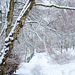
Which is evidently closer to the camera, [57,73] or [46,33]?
[46,33]

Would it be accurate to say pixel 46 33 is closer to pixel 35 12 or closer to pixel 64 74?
pixel 35 12

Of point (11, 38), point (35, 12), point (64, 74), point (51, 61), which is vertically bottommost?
point (51, 61)

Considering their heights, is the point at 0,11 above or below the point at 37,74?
above

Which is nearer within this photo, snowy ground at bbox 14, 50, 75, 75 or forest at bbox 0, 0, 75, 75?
forest at bbox 0, 0, 75, 75

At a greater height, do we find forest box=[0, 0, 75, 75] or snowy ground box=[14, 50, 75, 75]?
forest box=[0, 0, 75, 75]

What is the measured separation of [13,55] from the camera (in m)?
5.53

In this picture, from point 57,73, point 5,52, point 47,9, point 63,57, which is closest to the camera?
point 5,52

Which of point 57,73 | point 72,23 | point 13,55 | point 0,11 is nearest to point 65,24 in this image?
point 72,23

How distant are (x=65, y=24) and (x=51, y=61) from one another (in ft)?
10.8

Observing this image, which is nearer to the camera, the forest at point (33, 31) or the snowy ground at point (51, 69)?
the forest at point (33, 31)

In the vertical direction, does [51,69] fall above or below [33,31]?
below

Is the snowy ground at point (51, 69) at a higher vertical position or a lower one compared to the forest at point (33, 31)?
lower

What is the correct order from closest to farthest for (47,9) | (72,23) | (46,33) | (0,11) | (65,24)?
1. (0,11)
2. (46,33)
3. (47,9)
4. (65,24)
5. (72,23)

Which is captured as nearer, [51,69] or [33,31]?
[33,31]
